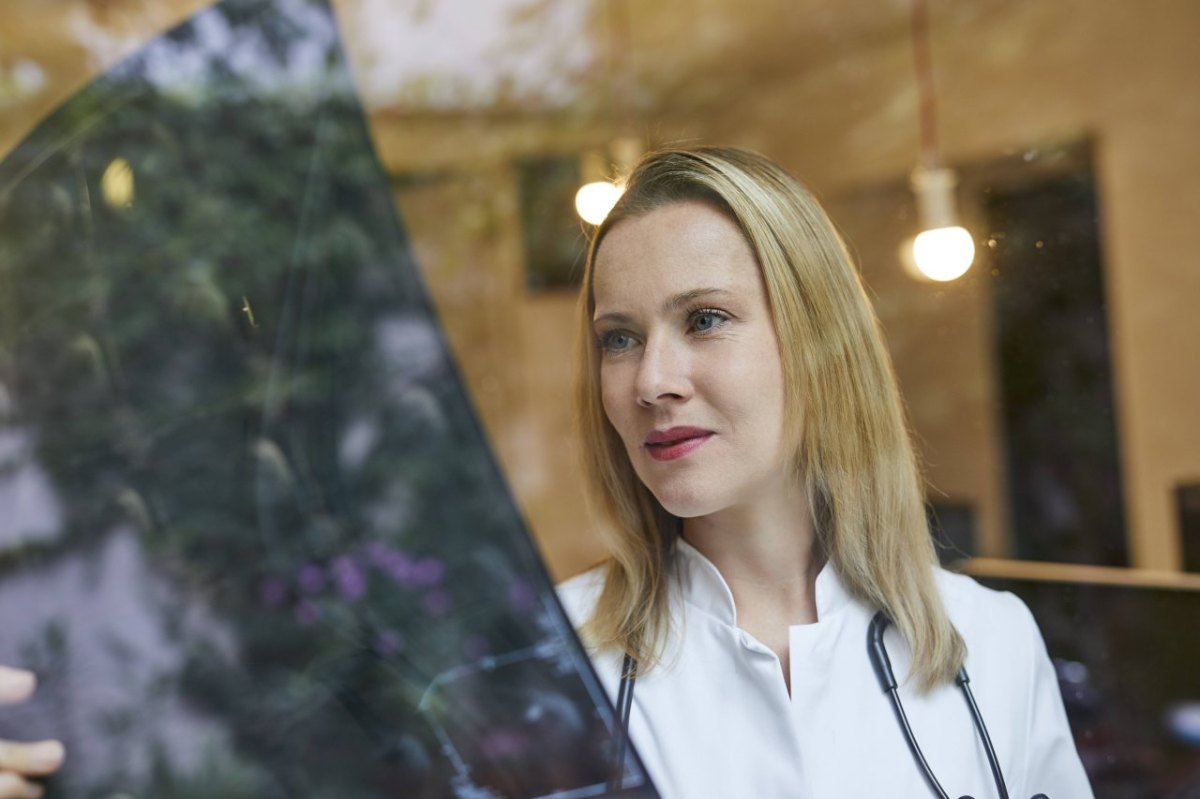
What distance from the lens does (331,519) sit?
1.18 meters

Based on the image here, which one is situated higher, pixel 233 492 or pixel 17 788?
pixel 233 492

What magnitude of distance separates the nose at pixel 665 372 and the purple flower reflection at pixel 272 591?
52cm

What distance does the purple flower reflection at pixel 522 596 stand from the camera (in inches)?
43.8

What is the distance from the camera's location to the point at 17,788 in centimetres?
86

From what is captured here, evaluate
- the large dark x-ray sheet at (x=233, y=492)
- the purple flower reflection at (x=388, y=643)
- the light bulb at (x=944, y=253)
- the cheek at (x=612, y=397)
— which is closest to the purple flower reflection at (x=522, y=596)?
the large dark x-ray sheet at (x=233, y=492)

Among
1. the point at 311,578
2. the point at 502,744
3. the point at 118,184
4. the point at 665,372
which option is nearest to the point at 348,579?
the point at 311,578

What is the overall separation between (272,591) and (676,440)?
52 centimetres

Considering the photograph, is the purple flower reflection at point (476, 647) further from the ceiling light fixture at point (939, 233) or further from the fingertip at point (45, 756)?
the ceiling light fixture at point (939, 233)

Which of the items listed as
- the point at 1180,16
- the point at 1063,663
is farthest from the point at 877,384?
the point at 1180,16

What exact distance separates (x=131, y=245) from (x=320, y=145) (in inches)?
12.6

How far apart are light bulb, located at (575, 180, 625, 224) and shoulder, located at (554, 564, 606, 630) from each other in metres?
0.30

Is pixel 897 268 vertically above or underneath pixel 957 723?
above

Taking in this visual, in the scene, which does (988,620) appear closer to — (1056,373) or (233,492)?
(233,492)

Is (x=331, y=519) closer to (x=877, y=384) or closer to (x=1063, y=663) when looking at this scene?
(x=877, y=384)
